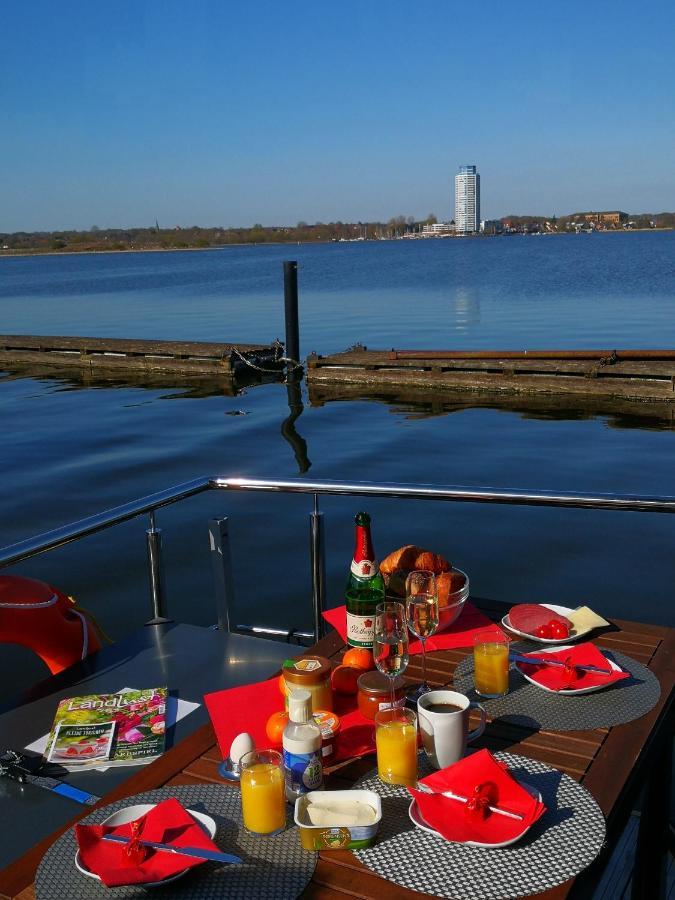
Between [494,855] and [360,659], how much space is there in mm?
733

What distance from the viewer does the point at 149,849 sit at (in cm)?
144

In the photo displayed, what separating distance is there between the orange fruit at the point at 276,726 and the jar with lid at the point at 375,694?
0.19 m

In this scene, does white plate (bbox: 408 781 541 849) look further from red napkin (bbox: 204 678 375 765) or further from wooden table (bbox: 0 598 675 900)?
red napkin (bbox: 204 678 375 765)

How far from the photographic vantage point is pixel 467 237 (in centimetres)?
16175

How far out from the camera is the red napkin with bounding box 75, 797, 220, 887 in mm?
1381

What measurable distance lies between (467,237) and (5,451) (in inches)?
6220

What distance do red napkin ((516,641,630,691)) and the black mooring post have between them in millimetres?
14399

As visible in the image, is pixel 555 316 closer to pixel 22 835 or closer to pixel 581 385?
pixel 581 385

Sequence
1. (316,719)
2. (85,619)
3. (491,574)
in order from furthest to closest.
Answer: (491,574) → (85,619) → (316,719)

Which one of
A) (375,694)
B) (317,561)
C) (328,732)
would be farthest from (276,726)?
(317,561)

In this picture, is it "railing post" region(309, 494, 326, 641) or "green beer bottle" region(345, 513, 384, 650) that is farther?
"railing post" region(309, 494, 326, 641)

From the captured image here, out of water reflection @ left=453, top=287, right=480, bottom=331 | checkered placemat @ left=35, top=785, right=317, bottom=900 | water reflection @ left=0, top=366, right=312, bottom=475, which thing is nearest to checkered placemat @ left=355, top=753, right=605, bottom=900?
checkered placemat @ left=35, top=785, right=317, bottom=900

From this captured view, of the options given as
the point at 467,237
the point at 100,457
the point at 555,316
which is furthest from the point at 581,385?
the point at 467,237

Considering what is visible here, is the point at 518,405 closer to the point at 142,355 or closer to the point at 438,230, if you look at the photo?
the point at 142,355
